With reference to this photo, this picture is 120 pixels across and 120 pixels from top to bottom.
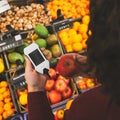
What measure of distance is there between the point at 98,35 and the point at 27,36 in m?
2.15

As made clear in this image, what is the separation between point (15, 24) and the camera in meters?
3.36

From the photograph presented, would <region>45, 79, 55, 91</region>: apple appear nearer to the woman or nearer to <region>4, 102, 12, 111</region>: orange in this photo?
<region>4, 102, 12, 111</region>: orange

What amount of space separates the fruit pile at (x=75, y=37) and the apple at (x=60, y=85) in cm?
41

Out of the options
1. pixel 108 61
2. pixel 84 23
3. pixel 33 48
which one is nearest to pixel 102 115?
pixel 108 61

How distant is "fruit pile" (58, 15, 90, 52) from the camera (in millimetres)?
3006

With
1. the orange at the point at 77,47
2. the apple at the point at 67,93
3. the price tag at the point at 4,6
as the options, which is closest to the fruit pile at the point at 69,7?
the orange at the point at 77,47

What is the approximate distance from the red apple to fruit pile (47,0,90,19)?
1924mm

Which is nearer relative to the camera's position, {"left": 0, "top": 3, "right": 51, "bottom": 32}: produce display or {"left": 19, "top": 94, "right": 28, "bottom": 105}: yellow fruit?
{"left": 19, "top": 94, "right": 28, "bottom": 105}: yellow fruit

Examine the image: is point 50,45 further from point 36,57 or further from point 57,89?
point 36,57

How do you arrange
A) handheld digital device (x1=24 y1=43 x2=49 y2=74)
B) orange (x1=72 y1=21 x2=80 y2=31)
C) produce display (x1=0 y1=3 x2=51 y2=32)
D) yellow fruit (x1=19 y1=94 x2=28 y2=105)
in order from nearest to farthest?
1. handheld digital device (x1=24 y1=43 x2=49 y2=74)
2. yellow fruit (x1=19 y1=94 x2=28 y2=105)
3. orange (x1=72 y1=21 x2=80 y2=31)
4. produce display (x1=0 y1=3 x2=51 y2=32)

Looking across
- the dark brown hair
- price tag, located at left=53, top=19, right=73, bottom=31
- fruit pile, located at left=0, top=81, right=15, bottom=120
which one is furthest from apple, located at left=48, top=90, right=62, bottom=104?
the dark brown hair

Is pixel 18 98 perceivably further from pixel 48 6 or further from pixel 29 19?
pixel 48 6

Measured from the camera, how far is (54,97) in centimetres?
264


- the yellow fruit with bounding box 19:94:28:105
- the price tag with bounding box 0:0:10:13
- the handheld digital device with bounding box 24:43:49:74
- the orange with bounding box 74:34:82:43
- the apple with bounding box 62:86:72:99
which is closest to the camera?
the handheld digital device with bounding box 24:43:49:74
